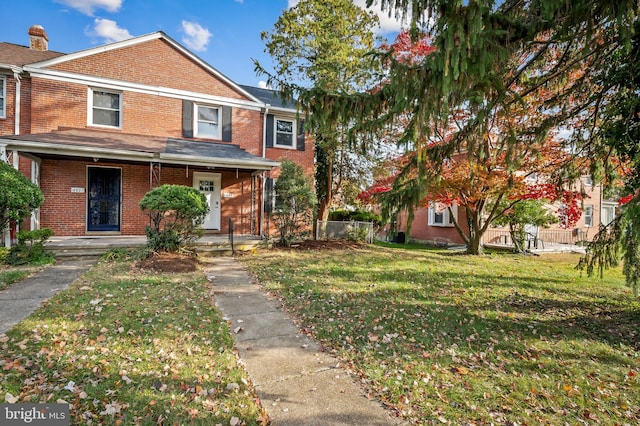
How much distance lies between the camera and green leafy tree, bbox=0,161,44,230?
23.8ft

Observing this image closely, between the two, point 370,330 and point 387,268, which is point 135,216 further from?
point 370,330

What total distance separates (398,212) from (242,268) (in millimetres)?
5266

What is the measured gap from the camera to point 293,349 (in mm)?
3963

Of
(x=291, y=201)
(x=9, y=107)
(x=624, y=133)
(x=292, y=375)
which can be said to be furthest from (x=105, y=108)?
(x=624, y=133)

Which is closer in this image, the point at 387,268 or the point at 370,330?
the point at 370,330

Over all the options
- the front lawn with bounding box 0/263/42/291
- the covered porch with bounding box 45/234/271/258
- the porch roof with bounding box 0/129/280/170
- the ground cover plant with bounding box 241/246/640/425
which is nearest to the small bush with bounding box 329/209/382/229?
the covered porch with bounding box 45/234/271/258

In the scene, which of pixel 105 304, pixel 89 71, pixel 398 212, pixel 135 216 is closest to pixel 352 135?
pixel 398 212

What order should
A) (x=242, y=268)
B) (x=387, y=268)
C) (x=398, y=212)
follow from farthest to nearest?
(x=387, y=268), (x=242, y=268), (x=398, y=212)

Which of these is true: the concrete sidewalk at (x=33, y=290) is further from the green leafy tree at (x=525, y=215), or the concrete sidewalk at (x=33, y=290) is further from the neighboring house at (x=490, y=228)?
the green leafy tree at (x=525, y=215)

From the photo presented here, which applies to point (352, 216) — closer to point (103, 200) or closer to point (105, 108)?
point (103, 200)

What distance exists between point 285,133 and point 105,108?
6.95 m

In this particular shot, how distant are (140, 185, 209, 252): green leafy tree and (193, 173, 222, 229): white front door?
3783mm

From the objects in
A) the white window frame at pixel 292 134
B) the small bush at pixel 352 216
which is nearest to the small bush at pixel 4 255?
the white window frame at pixel 292 134

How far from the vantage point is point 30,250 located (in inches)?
313
